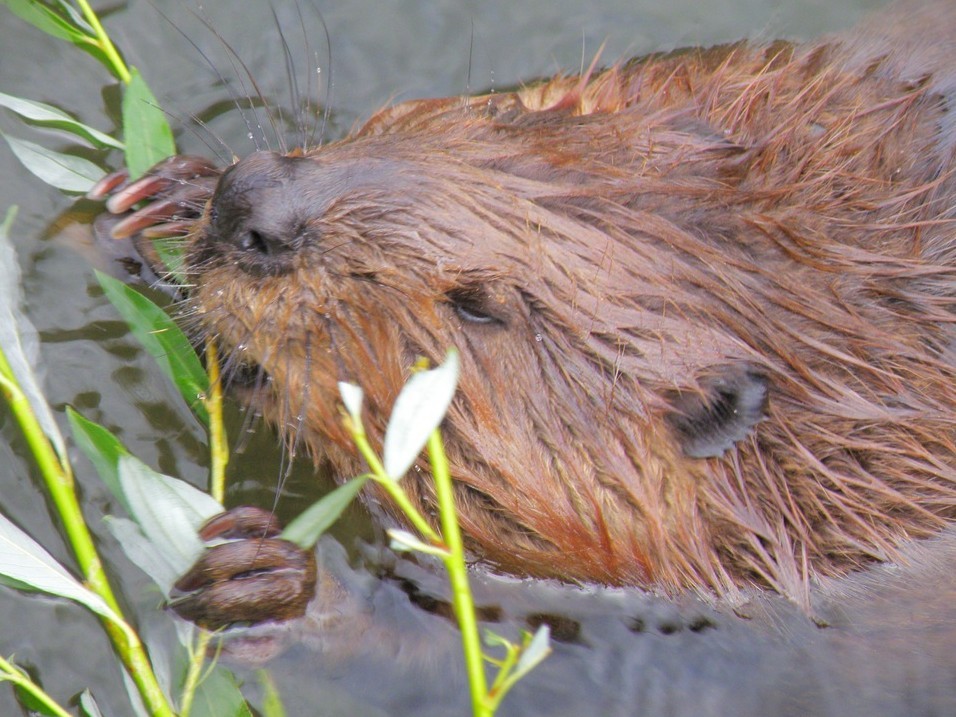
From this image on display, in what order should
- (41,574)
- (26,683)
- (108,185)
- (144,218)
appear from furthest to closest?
(108,185) → (144,218) → (41,574) → (26,683)

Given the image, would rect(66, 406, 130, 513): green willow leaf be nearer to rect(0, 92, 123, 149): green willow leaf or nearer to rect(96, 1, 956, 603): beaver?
rect(96, 1, 956, 603): beaver

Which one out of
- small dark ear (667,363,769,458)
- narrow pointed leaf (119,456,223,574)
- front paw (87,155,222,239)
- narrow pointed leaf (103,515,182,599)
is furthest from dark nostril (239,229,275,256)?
small dark ear (667,363,769,458)

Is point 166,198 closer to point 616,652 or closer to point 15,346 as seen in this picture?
point 15,346

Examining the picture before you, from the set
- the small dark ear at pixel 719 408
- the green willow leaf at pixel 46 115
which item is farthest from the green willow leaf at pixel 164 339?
the small dark ear at pixel 719 408

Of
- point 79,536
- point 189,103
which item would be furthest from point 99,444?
point 189,103

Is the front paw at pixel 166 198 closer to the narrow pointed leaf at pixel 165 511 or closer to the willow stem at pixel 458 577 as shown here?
the narrow pointed leaf at pixel 165 511

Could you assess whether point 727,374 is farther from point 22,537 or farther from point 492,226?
point 22,537

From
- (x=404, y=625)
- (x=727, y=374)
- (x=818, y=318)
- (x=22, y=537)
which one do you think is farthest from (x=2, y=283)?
(x=818, y=318)
